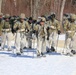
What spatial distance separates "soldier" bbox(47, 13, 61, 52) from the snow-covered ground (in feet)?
2.66

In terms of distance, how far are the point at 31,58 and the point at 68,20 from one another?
2615mm

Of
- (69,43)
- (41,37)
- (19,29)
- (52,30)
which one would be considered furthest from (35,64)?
(52,30)

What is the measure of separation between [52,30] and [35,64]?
3.99 meters

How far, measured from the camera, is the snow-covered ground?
16403mm

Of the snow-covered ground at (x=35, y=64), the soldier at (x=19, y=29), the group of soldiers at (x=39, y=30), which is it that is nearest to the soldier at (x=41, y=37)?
the group of soldiers at (x=39, y=30)

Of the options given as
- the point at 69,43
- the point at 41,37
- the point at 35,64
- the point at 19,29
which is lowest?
the point at 35,64

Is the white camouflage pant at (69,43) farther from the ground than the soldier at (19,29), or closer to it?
closer to it

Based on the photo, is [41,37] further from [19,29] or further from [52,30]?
[52,30]

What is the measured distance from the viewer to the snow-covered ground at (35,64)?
16.4 metres

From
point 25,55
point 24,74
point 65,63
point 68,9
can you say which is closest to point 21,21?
point 25,55

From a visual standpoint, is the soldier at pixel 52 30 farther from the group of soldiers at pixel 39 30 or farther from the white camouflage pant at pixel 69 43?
the white camouflage pant at pixel 69 43

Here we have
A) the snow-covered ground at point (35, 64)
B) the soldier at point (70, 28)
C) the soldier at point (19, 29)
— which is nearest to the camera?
the snow-covered ground at point (35, 64)

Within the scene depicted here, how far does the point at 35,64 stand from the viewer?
59.3ft

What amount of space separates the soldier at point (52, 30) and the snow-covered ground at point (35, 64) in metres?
0.81
